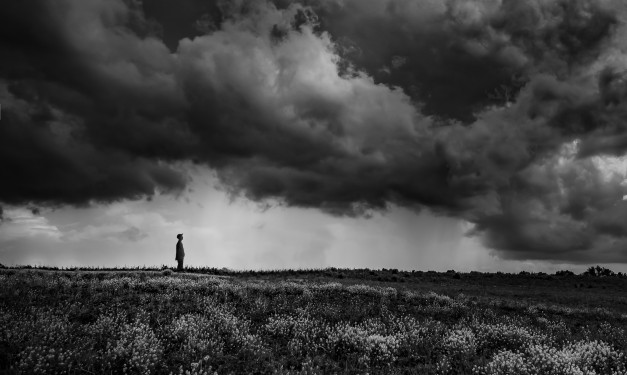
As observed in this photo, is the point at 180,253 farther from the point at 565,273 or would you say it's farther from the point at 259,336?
the point at 565,273

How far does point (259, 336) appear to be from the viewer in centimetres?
1295

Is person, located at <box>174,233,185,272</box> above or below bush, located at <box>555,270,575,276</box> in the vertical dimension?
above

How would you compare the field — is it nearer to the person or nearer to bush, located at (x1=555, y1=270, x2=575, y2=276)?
the person

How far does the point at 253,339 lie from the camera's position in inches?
475

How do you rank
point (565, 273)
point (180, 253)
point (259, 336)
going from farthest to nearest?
point (565, 273), point (180, 253), point (259, 336)

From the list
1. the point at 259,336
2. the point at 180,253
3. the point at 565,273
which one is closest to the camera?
the point at 259,336

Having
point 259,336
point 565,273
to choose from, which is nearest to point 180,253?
point 259,336

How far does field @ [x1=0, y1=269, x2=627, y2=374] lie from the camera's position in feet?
A: 34.2

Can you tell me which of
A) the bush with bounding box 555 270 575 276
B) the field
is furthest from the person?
the bush with bounding box 555 270 575 276

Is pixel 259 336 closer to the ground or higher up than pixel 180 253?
closer to the ground

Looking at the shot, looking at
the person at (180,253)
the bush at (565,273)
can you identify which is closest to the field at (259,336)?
the person at (180,253)

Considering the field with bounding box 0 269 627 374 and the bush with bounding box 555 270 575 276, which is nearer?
the field with bounding box 0 269 627 374

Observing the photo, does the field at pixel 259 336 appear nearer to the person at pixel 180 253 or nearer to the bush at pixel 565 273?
the person at pixel 180 253

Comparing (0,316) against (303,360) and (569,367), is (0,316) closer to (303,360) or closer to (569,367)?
(303,360)
